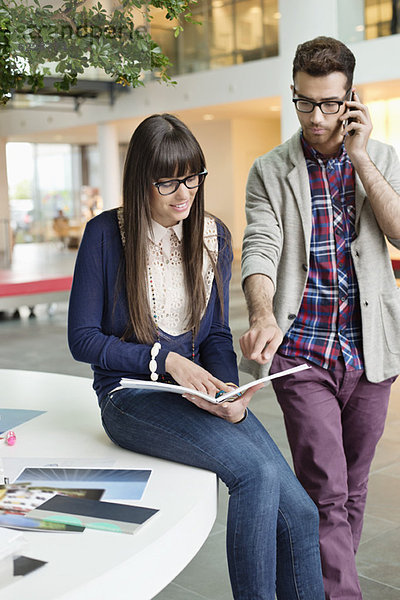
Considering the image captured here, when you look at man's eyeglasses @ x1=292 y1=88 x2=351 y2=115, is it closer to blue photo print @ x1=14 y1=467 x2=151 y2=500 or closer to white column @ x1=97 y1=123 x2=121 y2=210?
blue photo print @ x1=14 y1=467 x2=151 y2=500

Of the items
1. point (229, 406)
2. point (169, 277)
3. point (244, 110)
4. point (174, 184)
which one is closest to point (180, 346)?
point (169, 277)

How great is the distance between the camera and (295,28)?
13297 millimetres

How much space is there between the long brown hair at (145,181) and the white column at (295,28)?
11.2 meters

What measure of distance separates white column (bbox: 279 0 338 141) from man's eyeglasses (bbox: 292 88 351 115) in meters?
10.9

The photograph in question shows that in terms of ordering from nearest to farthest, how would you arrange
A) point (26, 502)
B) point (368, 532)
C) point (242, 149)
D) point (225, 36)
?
point (26, 502), point (368, 532), point (225, 36), point (242, 149)

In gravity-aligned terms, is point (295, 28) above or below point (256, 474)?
above

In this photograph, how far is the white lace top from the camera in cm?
216

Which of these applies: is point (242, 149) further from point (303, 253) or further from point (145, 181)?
point (145, 181)

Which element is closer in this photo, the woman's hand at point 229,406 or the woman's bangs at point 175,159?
the woman's hand at point 229,406

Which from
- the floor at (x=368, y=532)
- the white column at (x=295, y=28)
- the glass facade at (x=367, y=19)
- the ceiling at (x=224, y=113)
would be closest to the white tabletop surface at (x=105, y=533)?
the floor at (x=368, y=532)

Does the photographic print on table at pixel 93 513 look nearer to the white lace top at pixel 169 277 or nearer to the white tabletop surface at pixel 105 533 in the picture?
the white tabletop surface at pixel 105 533

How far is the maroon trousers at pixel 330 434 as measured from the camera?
227cm

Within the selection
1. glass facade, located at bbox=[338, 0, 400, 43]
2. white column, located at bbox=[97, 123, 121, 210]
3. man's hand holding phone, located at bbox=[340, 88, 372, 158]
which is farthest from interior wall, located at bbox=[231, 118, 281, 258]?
man's hand holding phone, located at bbox=[340, 88, 372, 158]

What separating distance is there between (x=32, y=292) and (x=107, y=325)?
27.3 feet
